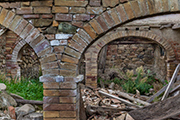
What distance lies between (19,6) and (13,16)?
20cm

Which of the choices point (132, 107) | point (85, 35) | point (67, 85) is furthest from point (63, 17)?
point (132, 107)

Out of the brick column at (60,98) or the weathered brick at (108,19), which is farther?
the brick column at (60,98)

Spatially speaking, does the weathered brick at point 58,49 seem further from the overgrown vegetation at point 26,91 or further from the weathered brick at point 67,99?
the overgrown vegetation at point 26,91

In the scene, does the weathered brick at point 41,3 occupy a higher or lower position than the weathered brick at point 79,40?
higher

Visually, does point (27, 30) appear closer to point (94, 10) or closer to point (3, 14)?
point (3, 14)

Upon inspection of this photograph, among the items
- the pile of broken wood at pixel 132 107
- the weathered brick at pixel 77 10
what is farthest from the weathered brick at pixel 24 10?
the pile of broken wood at pixel 132 107

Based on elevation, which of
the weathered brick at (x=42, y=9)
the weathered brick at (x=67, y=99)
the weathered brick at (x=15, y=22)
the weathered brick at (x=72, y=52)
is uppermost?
the weathered brick at (x=42, y=9)

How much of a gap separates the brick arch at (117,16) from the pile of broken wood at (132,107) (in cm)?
191

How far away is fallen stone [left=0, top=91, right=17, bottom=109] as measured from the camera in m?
3.47

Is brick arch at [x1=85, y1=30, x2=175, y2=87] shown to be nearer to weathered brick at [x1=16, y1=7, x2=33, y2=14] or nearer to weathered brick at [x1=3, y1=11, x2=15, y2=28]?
weathered brick at [x1=16, y1=7, x2=33, y2=14]

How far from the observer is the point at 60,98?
2.96m

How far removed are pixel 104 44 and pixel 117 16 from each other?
4731 mm

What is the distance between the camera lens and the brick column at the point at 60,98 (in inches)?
116

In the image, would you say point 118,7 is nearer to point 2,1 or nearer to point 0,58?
point 2,1
